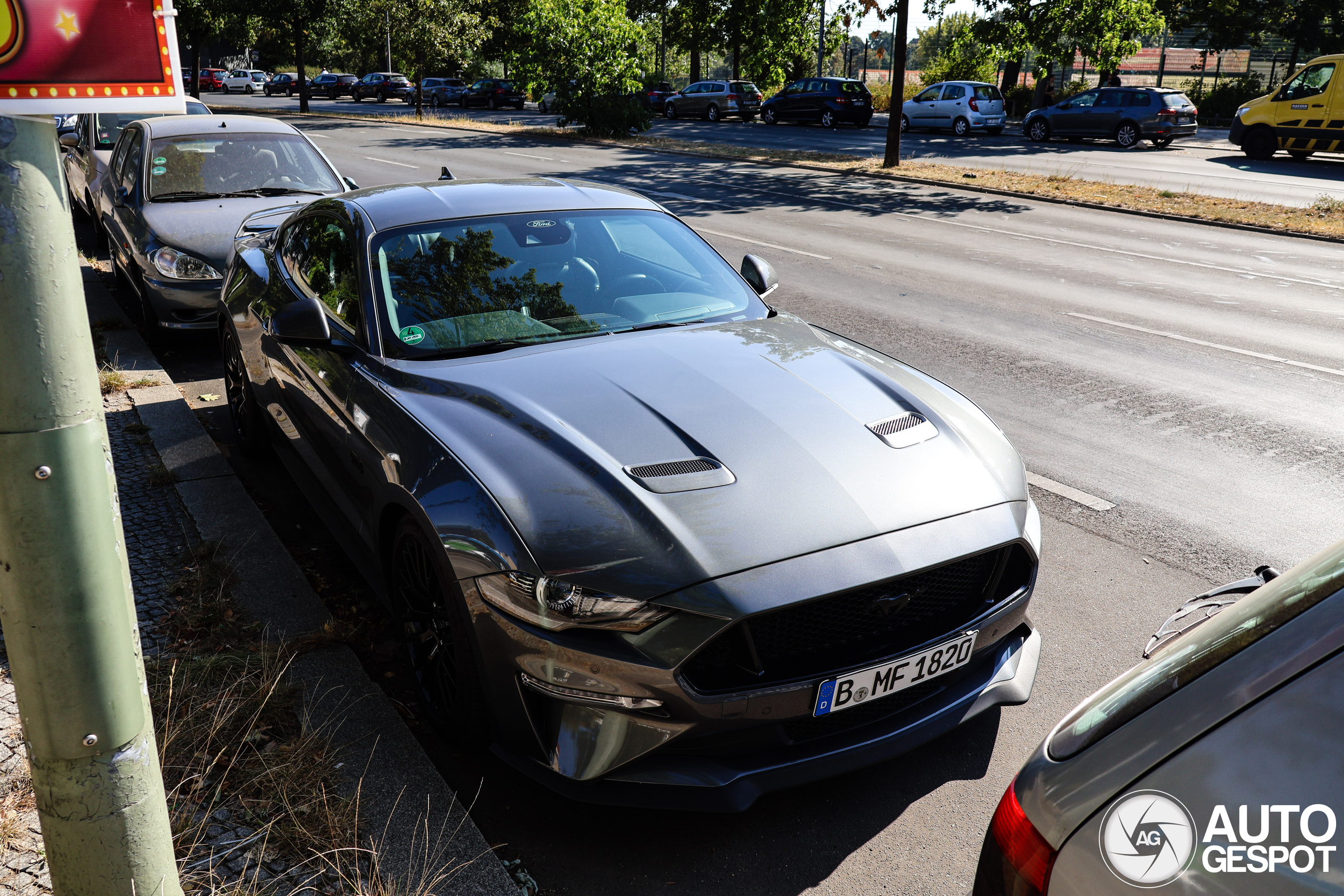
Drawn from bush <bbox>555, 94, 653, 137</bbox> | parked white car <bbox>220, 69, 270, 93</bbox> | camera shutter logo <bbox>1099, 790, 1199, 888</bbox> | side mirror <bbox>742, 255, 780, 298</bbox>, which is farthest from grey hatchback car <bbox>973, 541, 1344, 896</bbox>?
parked white car <bbox>220, 69, 270, 93</bbox>

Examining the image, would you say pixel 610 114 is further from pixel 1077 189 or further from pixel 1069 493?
pixel 1069 493

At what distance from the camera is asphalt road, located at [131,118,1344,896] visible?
2926 millimetres

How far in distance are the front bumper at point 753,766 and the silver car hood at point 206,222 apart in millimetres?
5893

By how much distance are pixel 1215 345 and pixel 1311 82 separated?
18767 millimetres

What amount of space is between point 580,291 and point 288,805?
2.32 m

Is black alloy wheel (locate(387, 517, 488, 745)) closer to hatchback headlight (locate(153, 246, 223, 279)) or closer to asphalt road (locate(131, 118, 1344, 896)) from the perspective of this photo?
asphalt road (locate(131, 118, 1344, 896))

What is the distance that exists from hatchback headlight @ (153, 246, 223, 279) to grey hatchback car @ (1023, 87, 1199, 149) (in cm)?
2665

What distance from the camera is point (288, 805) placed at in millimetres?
2805

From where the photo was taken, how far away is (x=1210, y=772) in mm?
1318

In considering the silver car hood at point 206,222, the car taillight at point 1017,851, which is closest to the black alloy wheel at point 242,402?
the silver car hood at point 206,222

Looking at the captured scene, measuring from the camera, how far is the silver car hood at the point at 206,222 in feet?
24.6

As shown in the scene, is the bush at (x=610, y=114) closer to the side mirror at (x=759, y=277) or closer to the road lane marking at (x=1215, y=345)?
the road lane marking at (x=1215, y=345)

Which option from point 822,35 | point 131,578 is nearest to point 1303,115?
point 131,578

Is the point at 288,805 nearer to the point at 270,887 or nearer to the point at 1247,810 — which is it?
the point at 270,887
